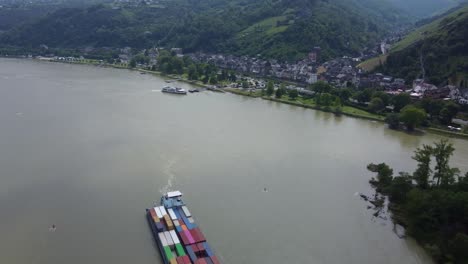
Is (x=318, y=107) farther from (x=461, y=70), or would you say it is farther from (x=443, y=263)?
(x=443, y=263)

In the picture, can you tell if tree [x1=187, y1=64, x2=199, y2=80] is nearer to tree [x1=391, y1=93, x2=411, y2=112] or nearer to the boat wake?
tree [x1=391, y1=93, x2=411, y2=112]

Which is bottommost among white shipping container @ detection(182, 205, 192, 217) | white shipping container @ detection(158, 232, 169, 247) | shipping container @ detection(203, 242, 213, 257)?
white shipping container @ detection(158, 232, 169, 247)

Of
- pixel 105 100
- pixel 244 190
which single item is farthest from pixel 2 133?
pixel 244 190

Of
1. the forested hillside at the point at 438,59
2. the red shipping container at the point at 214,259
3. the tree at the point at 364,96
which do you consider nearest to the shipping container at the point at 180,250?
the red shipping container at the point at 214,259

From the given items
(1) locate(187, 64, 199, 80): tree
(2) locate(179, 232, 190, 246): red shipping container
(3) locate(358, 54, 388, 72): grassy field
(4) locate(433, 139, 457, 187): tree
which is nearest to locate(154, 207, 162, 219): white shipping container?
(2) locate(179, 232, 190, 246): red shipping container

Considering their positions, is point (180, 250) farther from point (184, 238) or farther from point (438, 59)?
point (438, 59)
